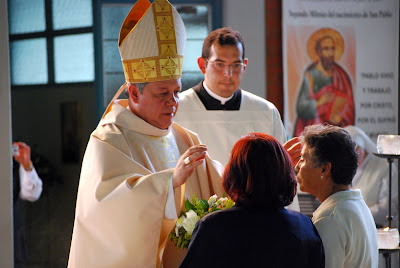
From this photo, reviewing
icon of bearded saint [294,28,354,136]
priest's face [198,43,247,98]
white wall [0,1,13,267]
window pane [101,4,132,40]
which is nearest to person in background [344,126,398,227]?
icon of bearded saint [294,28,354,136]

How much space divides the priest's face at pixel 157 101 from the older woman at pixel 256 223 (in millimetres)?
901

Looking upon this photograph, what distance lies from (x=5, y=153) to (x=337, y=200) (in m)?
3.72

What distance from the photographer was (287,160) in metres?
2.05

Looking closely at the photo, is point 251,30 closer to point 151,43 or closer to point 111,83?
point 111,83

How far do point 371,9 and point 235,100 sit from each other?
2.47 meters

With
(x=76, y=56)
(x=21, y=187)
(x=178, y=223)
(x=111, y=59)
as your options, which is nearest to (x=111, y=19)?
(x=111, y=59)

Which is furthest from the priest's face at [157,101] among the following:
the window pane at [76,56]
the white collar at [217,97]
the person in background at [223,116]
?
the window pane at [76,56]

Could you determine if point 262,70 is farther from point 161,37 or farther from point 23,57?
point 161,37

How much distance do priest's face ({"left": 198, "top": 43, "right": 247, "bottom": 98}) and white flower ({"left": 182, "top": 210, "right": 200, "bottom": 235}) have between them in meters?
1.89

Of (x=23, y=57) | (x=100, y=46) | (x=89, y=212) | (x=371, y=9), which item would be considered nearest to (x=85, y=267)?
(x=89, y=212)

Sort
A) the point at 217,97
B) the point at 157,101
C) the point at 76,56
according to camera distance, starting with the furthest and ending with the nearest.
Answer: the point at 76,56, the point at 217,97, the point at 157,101

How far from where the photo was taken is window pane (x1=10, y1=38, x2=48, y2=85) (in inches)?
248

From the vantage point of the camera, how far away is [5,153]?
530 centimetres

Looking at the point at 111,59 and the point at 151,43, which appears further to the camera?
the point at 111,59
